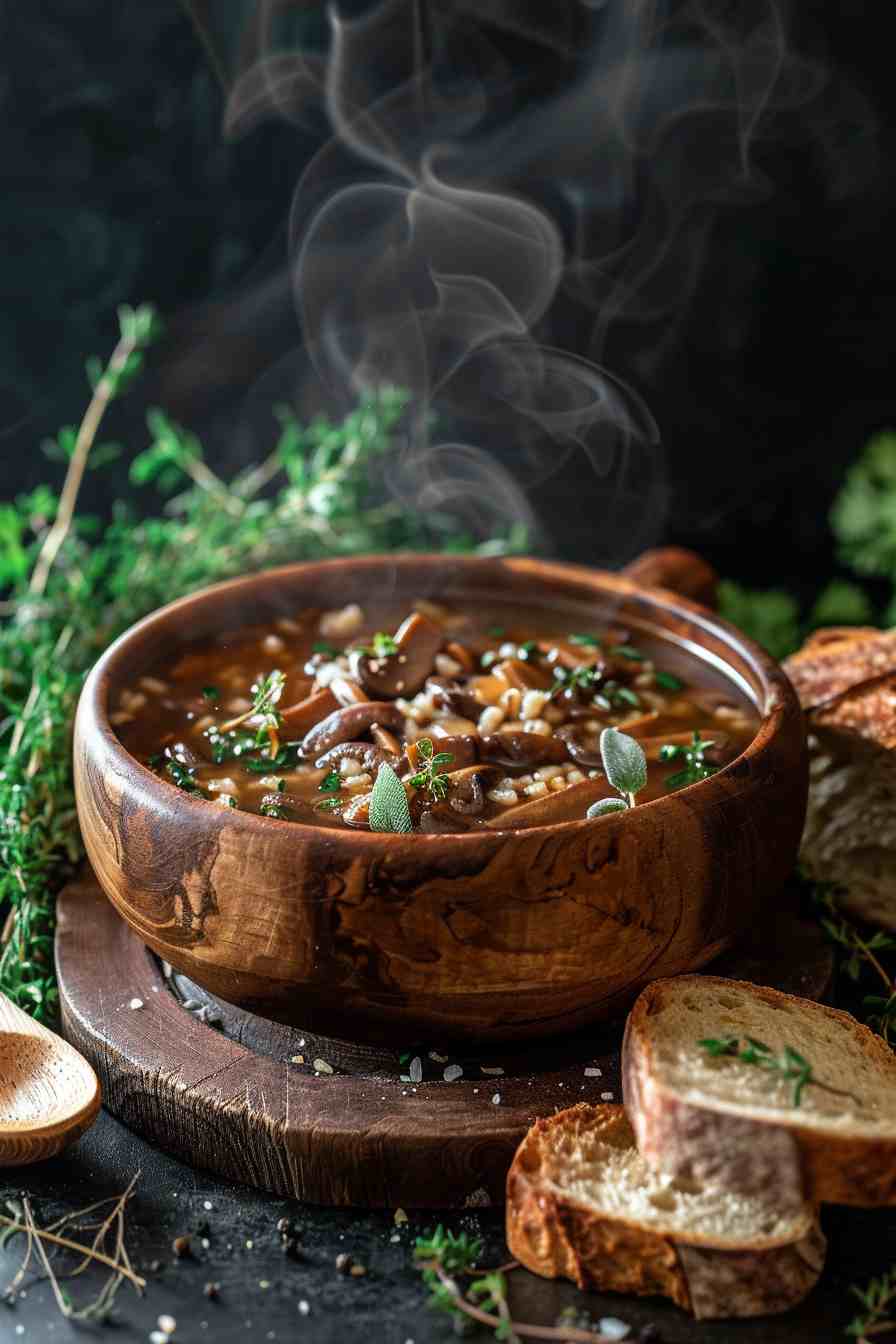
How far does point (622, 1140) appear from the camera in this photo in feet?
8.46

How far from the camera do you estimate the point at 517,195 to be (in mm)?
5086

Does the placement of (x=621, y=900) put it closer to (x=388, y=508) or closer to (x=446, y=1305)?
(x=446, y=1305)

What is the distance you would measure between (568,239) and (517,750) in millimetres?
2768

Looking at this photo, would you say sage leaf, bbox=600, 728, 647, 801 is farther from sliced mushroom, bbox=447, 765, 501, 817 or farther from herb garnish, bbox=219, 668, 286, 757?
herb garnish, bbox=219, 668, 286, 757

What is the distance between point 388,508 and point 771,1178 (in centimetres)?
293

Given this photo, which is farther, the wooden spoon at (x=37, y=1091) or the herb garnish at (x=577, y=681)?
the herb garnish at (x=577, y=681)

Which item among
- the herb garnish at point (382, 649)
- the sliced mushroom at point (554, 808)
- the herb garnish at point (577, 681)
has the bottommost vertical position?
the herb garnish at point (577, 681)

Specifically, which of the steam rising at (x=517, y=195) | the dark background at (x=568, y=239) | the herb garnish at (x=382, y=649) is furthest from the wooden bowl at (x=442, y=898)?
the dark background at (x=568, y=239)

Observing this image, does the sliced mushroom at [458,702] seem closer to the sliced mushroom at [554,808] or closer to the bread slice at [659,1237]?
the sliced mushroom at [554,808]

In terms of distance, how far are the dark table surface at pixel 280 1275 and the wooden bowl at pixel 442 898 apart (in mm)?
339

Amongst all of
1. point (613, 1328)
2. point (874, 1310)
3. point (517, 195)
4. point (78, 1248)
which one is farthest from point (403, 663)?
point (517, 195)

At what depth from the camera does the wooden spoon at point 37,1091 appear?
2.62 metres

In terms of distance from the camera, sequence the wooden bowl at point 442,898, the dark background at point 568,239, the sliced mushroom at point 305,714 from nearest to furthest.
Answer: the wooden bowl at point 442,898 → the sliced mushroom at point 305,714 → the dark background at point 568,239

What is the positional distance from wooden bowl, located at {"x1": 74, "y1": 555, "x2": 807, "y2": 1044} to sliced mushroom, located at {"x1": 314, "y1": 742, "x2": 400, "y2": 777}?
411mm
